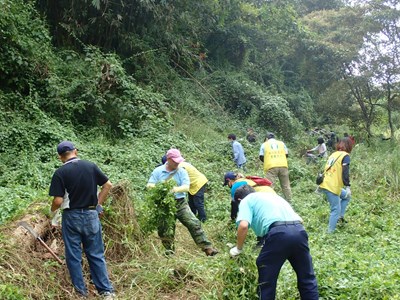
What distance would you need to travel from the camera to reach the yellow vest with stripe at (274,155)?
9.28 meters

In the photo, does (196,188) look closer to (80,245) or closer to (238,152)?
(80,245)

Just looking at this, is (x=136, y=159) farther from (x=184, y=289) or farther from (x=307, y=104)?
(x=307, y=104)

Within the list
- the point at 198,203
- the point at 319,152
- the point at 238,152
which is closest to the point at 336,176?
the point at 198,203

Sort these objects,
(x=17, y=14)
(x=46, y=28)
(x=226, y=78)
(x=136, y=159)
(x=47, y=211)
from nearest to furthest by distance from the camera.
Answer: (x=47, y=211) < (x=136, y=159) < (x=17, y=14) < (x=46, y=28) < (x=226, y=78)

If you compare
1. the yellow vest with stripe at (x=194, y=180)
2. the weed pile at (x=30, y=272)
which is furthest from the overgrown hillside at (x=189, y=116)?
the yellow vest with stripe at (x=194, y=180)

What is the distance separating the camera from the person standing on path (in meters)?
4.37

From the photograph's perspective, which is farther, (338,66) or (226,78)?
(338,66)

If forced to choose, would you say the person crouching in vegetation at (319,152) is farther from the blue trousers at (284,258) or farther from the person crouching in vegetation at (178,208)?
the blue trousers at (284,258)

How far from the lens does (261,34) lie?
2078cm

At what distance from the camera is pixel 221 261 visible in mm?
Result: 4984

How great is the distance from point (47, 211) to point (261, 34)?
17.4m

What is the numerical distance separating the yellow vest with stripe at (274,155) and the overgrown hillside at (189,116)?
0.96 meters

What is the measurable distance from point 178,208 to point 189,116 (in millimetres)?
9487

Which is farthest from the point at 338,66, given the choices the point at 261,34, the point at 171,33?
the point at 171,33
